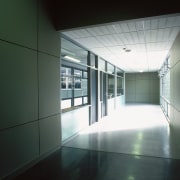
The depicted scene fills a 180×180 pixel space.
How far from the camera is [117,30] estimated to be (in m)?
4.14

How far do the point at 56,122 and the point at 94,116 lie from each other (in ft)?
10.6

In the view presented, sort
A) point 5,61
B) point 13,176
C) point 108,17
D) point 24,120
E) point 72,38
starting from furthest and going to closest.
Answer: point 72,38
point 108,17
point 24,120
point 13,176
point 5,61

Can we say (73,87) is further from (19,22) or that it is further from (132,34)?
(19,22)

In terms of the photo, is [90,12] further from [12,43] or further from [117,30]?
[12,43]

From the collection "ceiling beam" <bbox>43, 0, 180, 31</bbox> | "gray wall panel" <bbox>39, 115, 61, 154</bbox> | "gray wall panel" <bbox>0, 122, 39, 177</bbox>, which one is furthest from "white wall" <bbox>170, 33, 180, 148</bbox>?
"gray wall panel" <bbox>0, 122, 39, 177</bbox>

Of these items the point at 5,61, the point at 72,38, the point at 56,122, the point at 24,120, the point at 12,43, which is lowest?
the point at 56,122

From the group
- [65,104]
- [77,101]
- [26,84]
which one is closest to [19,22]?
[26,84]

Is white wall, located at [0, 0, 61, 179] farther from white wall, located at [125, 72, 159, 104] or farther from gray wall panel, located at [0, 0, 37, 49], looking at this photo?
white wall, located at [125, 72, 159, 104]

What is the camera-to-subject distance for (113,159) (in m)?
3.39

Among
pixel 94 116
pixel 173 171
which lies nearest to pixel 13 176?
pixel 173 171

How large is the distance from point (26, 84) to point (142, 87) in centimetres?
1395

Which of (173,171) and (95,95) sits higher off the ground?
(95,95)

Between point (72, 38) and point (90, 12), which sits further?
point (72, 38)

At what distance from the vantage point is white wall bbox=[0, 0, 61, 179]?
2.56m
